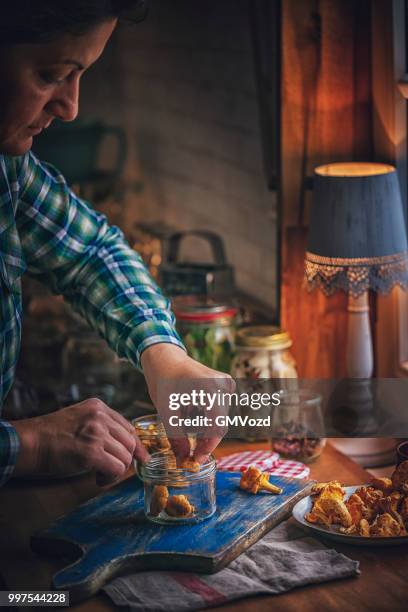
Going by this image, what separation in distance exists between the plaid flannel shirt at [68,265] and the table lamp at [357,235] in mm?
359

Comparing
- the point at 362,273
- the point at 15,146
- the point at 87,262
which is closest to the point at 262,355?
the point at 362,273

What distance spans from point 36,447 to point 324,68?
1.11 m

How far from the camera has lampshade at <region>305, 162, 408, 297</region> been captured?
1853 mm

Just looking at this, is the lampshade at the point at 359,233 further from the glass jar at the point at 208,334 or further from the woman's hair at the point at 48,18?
the woman's hair at the point at 48,18

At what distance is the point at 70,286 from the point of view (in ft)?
5.95

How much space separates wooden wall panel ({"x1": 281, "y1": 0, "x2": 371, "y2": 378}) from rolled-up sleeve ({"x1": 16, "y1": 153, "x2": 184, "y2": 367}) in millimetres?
476

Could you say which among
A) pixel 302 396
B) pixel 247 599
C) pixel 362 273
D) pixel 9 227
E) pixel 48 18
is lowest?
pixel 247 599

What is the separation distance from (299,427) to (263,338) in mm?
237

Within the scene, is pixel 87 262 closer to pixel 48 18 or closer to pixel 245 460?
pixel 245 460

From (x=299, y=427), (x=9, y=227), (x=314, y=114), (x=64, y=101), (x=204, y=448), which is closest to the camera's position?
(x=64, y=101)

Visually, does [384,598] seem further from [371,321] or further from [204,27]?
[204,27]

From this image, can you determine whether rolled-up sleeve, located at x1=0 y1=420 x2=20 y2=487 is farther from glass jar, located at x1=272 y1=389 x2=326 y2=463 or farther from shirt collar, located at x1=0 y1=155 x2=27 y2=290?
glass jar, located at x1=272 y1=389 x2=326 y2=463

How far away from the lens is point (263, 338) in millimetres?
1976

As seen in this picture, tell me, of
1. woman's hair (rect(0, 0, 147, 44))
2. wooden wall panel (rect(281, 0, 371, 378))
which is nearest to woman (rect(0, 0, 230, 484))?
woman's hair (rect(0, 0, 147, 44))
